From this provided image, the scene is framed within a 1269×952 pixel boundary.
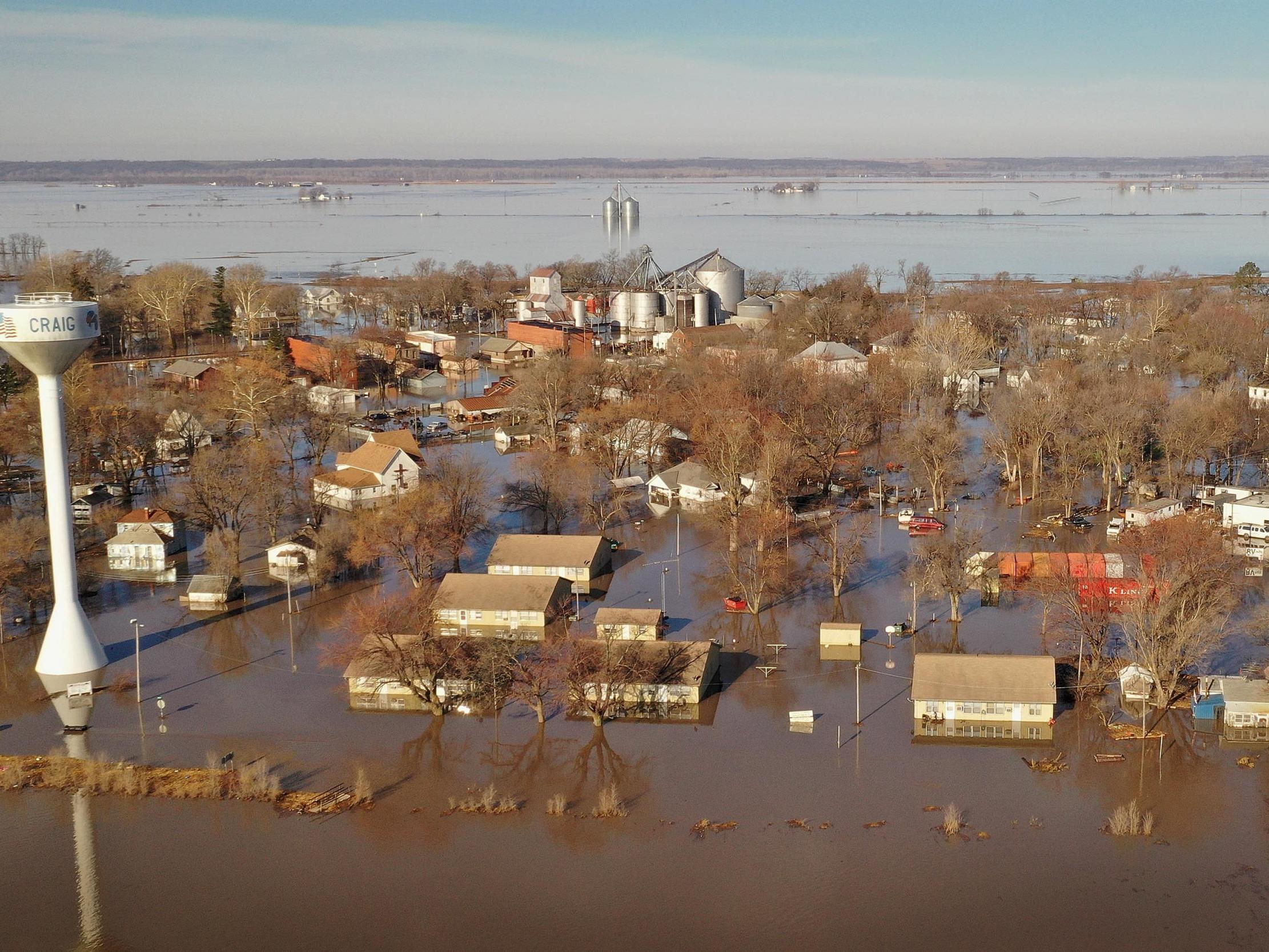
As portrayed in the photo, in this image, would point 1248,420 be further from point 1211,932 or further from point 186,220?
point 186,220

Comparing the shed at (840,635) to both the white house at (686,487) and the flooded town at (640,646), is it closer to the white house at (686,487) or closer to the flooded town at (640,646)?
the flooded town at (640,646)

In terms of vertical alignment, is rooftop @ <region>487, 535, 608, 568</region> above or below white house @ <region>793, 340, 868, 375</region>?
below

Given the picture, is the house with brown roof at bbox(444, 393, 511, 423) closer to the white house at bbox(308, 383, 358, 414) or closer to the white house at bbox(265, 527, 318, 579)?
the white house at bbox(308, 383, 358, 414)

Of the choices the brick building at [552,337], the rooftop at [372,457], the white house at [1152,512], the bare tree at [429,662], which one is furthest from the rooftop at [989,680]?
the brick building at [552,337]

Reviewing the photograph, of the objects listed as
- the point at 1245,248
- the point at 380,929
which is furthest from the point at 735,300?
the point at 1245,248

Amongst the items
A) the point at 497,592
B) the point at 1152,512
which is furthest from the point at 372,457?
the point at 1152,512

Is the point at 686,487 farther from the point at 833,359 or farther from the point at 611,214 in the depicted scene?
the point at 611,214

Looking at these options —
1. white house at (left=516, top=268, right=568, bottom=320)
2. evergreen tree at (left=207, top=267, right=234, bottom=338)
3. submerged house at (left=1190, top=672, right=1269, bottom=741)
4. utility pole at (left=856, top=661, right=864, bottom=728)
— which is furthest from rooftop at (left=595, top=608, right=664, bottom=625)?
white house at (left=516, top=268, right=568, bottom=320)
